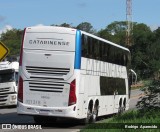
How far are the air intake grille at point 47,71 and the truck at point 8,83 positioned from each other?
14753 millimetres

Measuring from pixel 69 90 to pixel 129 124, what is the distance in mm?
5077

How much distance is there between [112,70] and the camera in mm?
25422

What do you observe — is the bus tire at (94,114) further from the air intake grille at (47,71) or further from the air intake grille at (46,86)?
the air intake grille at (47,71)

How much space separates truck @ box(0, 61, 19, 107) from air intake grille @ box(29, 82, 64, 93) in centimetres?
1487

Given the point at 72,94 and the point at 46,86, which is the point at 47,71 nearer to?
the point at 46,86

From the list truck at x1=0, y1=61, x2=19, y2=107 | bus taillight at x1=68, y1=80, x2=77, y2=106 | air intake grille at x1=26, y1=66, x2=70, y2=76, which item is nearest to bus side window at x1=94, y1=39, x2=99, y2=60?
air intake grille at x1=26, y1=66, x2=70, y2=76

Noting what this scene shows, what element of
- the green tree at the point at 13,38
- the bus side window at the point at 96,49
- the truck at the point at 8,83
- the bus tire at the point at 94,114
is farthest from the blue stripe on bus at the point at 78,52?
the green tree at the point at 13,38

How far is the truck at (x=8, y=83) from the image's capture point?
113 ft

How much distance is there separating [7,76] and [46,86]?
51.4 ft

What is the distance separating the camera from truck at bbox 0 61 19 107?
34406 millimetres

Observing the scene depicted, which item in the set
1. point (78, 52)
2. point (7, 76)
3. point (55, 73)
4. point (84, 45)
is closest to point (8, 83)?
point (7, 76)

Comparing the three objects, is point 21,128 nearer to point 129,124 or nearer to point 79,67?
point 79,67

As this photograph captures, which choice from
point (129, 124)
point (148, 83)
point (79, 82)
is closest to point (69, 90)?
point (79, 82)

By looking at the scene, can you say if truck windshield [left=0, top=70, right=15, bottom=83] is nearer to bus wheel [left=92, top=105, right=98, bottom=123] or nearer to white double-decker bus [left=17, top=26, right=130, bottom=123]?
bus wheel [left=92, top=105, right=98, bottom=123]
